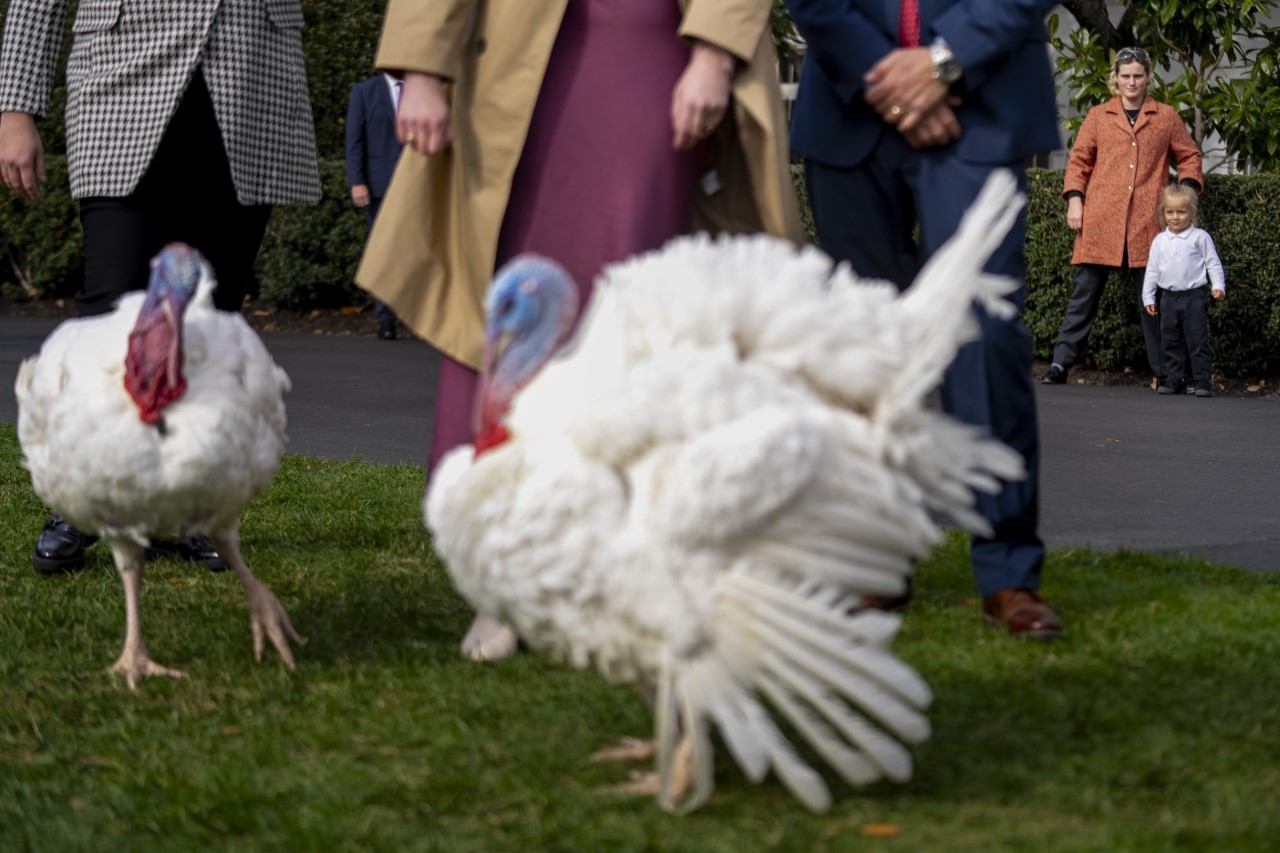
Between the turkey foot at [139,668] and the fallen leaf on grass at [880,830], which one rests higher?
the fallen leaf on grass at [880,830]

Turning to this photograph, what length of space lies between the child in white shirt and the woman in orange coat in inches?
5.8

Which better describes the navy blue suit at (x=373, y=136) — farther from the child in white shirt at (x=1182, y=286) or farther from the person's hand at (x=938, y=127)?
the person's hand at (x=938, y=127)

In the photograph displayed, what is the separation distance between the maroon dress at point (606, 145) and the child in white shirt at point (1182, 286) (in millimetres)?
7641

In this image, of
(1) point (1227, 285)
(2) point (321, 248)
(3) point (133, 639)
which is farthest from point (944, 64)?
(2) point (321, 248)

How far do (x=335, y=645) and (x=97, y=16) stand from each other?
2.05 m

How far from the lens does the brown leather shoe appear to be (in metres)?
4.50

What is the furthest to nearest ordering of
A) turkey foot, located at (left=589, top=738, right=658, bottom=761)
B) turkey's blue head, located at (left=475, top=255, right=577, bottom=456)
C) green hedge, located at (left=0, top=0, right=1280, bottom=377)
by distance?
green hedge, located at (left=0, top=0, right=1280, bottom=377) < turkey foot, located at (left=589, top=738, right=658, bottom=761) < turkey's blue head, located at (left=475, top=255, right=577, bottom=456)

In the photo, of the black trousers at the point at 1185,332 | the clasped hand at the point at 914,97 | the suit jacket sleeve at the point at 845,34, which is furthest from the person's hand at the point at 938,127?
the black trousers at the point at 1185,332

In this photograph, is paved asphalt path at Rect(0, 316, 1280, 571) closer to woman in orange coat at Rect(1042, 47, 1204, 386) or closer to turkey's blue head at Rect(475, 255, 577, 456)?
woman in orange coat at Rect(1042, 47, 1204, 386)

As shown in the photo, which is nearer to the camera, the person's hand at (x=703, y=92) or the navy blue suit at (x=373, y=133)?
the person's hand at (x=703, y=92)

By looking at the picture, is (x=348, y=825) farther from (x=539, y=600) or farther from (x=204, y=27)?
(x=204, y=27)

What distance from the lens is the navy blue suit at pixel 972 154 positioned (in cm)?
447

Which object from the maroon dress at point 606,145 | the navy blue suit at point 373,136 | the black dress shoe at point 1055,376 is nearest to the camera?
the maroon dress at point 606,145

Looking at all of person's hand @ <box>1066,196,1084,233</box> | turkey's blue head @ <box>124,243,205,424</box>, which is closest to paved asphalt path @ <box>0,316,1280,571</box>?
person's hand @ <box>1066,196,1084,233</box>
